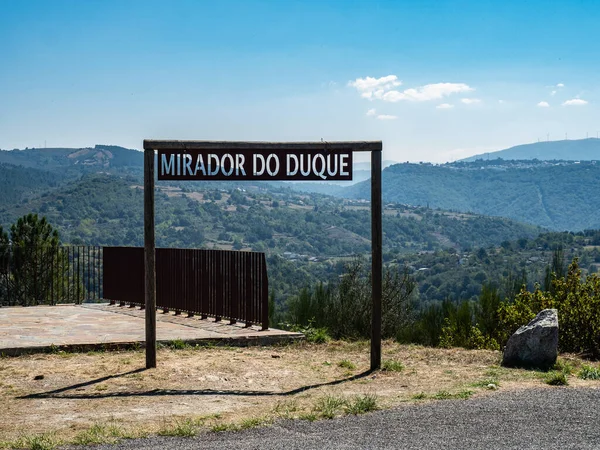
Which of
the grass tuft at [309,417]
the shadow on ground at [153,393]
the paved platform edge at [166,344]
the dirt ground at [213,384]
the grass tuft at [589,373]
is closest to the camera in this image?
the grass tuft at [309,417]

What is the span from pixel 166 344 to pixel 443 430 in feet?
17.1

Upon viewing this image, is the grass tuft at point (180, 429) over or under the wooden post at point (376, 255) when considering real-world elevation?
under

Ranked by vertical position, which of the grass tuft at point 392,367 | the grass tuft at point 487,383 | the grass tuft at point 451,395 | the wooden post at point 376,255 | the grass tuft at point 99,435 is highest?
the wooden post at point 376,255

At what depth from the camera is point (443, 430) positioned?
5770 mm

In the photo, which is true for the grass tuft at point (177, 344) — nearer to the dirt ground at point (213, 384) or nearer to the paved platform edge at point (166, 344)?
the paved platform edge at point (166, 344)

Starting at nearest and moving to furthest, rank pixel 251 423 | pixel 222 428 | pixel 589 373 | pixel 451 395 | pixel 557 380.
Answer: pixel 222 428
pixel 251 423
pixel 451 395
pixel 557 380
pixel 589 373

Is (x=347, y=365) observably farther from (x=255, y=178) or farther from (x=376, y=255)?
(x=255, y=178)

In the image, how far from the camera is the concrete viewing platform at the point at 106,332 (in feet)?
32.7

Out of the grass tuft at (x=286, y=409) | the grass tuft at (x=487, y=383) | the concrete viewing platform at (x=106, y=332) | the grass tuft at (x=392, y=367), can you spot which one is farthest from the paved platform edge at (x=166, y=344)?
the grass tuft at (x=487, y=383)

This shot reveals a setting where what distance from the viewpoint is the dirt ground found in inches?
251

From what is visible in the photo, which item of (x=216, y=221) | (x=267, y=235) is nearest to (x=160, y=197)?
(x=216, y=221)

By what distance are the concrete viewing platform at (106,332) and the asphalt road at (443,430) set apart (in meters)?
4.28

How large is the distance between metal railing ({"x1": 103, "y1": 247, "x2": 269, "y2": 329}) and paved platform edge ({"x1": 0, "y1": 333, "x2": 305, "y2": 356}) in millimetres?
538

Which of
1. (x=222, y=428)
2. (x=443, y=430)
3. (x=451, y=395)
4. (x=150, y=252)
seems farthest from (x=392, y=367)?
(x=222, y=428)
